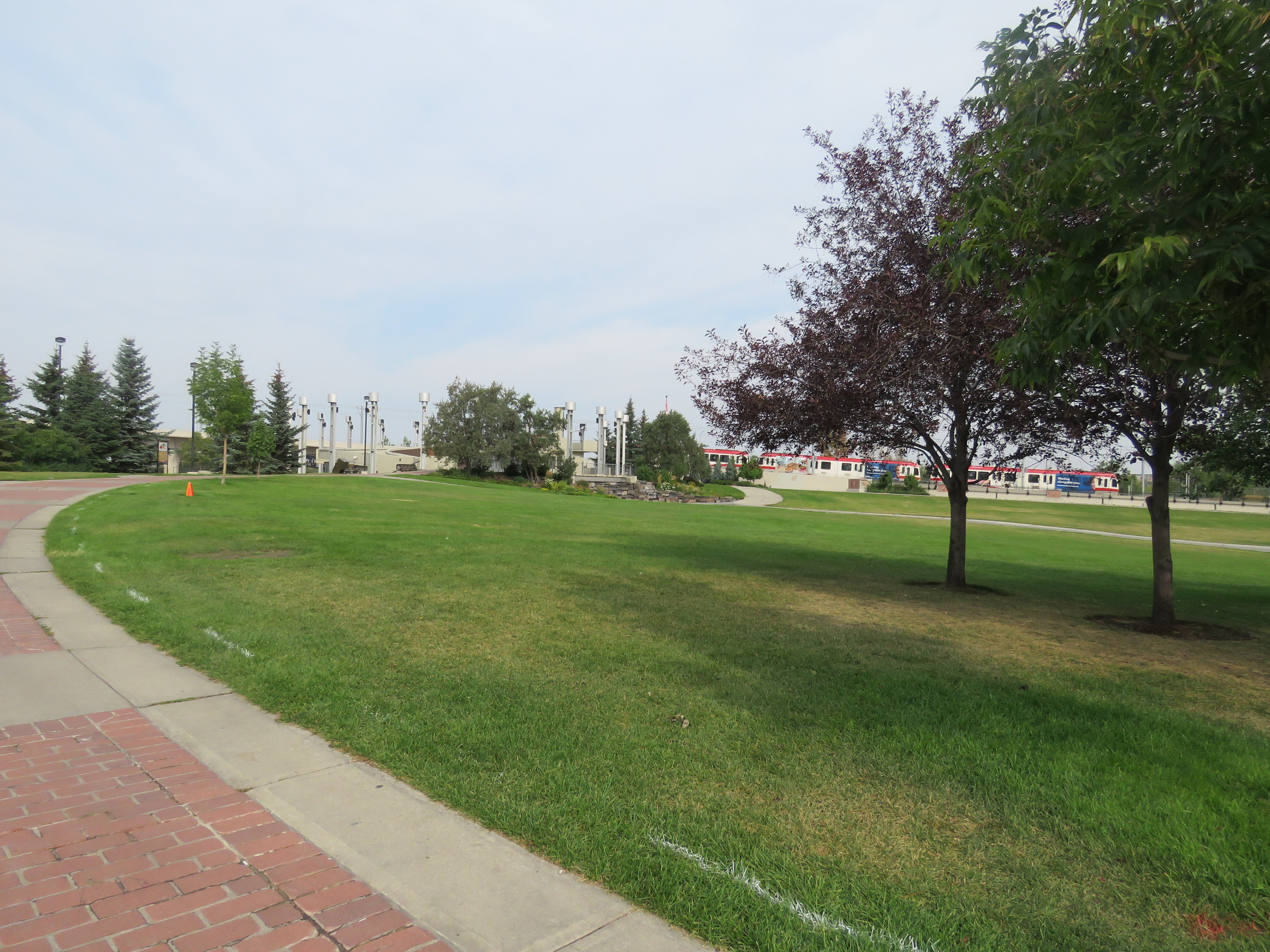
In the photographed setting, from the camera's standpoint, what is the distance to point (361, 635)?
717 cm

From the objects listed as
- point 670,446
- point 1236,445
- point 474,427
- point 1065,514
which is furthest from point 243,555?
point 670,446

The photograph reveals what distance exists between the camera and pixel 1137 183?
13.8ft

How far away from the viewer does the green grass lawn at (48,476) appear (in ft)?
94.5

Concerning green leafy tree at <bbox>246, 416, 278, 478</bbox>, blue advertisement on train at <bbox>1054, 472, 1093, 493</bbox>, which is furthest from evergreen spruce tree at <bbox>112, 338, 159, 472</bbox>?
blue advertisement on train at <bbox>1054, 472, 1093, 493</bbox>

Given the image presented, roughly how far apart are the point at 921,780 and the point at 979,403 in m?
8.33

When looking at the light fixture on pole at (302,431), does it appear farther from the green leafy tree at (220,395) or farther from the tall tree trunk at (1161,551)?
the tall tree trunk at (1161,551)

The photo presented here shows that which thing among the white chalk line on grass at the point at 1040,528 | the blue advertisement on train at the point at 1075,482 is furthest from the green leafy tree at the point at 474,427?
the blue advertisement on train at the point at 1075,482

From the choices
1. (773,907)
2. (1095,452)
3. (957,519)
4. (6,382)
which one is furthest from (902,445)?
(6,382)

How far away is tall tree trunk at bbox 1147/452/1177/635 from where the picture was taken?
9.78 meters

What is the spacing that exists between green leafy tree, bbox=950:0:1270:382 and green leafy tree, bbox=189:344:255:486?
1381 inches

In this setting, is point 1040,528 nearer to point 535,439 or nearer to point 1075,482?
point 535,439

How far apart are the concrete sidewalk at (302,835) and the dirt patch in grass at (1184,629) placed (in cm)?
938

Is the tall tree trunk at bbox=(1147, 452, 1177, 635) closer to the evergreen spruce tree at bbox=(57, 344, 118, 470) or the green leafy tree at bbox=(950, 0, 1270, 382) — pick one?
the green leafy tree at bbox=(950, 0, 1270, 382)

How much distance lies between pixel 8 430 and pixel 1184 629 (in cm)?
4962
